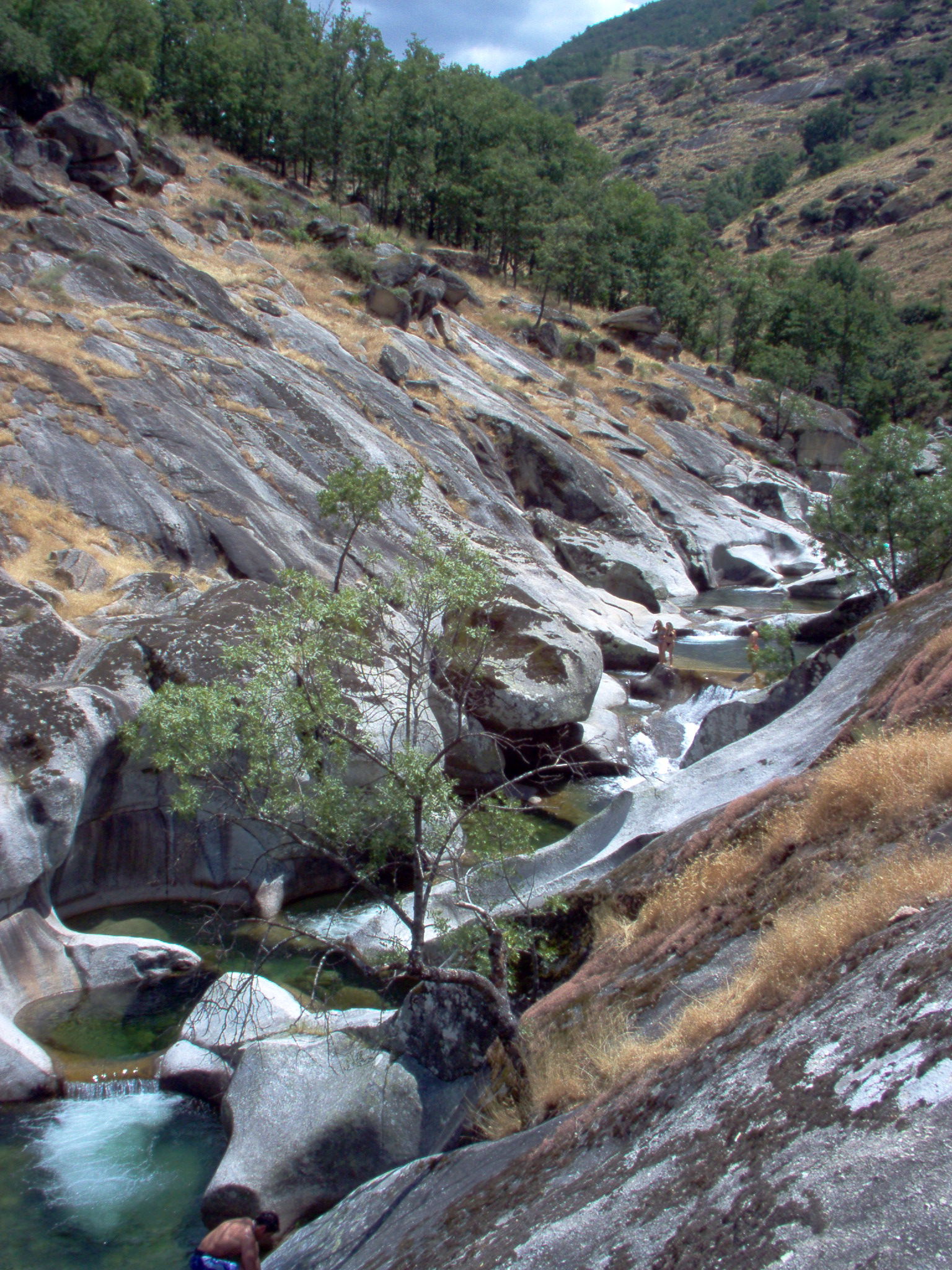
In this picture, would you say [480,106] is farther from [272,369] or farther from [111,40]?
[272,369]

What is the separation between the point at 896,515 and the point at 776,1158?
21.9 metres

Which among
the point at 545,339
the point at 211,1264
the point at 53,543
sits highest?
the point at 545,339

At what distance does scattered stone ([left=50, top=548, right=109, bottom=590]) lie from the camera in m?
19.3

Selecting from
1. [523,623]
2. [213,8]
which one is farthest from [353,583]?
[213,8]

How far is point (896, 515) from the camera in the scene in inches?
898

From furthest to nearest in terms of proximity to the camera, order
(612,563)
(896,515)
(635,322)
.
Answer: (635,322) → (612,563) → (896,515)

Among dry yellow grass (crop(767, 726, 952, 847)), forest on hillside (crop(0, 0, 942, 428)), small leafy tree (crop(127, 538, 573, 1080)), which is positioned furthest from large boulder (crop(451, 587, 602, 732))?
forest on hillside (crop(0, 0, 942, 428))

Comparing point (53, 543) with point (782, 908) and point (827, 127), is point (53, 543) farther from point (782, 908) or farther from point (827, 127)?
point (827, 127)

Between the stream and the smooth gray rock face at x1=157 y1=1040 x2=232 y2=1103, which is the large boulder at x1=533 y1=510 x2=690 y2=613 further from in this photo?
the smooth gray rock face at x1=157 y1=1040 x2=232 y2=1103

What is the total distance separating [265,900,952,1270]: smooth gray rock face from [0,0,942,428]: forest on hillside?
53.8m

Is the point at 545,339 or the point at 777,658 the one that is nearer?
the point at 777,658

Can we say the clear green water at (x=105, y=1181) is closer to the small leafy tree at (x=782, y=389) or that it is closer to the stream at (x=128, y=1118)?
the stream at (x=128, y=1118)

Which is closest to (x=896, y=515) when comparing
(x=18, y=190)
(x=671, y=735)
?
(x=671, y=735)

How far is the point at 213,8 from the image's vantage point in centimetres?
6075
